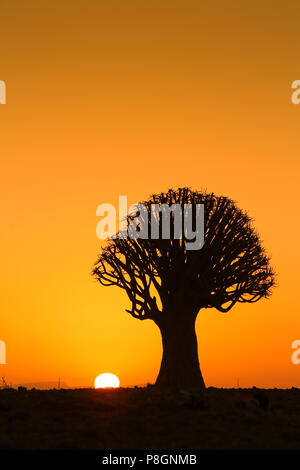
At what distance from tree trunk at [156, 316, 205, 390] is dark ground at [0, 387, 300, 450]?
6.66 meters

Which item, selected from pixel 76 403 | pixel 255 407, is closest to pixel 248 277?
pixel 255 407

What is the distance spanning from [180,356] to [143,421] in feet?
36.7

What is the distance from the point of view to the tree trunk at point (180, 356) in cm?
2608

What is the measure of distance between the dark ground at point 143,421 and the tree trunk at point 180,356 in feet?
21.9

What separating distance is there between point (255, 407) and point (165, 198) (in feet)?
40.1

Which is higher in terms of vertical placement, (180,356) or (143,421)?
(180,356)

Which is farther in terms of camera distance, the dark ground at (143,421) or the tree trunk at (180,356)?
the tree trunk at (180,356)

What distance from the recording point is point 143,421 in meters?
15.2

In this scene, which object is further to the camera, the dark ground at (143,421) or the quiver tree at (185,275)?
the quiver tree at (185,275)

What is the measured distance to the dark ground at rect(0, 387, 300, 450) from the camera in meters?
13.6

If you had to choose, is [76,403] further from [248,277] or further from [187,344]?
[248,277]

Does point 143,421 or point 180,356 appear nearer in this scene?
point 143,421

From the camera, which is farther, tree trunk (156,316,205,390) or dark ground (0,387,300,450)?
tree trunk (156,316,205,390)
